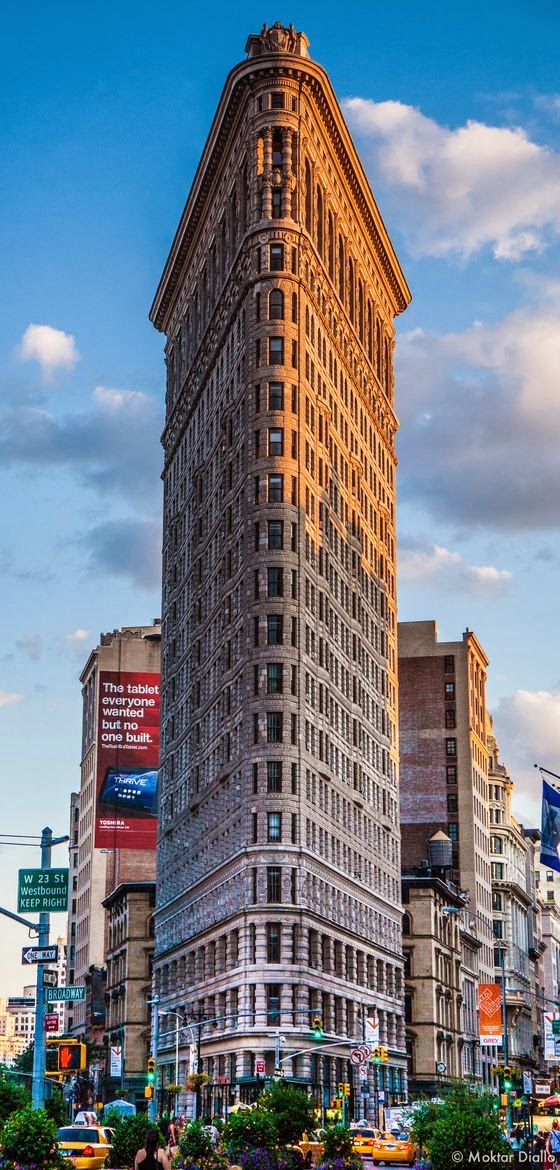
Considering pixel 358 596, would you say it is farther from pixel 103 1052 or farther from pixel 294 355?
pixel 103 1052

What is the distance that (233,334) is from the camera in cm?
12144

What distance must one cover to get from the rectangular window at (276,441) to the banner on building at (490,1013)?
40827 millimetres

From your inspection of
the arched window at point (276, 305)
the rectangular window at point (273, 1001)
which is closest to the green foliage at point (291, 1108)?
the rectangular window at point (273, 1001)

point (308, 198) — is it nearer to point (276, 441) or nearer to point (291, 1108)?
point (276, 441)

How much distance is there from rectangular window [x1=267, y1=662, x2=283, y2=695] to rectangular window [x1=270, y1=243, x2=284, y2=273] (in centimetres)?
2959

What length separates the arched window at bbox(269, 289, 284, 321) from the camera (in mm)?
112750

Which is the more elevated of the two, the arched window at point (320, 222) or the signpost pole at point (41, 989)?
the arched window at point (320, 222)

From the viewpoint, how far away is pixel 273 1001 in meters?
98.6

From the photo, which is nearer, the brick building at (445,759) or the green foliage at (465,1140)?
the green foliage at (465,1140)

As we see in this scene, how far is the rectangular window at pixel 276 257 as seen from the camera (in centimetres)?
11444

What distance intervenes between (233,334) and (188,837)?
1605 inches

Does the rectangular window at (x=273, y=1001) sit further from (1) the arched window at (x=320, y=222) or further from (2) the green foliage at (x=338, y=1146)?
(2) the green foliage at (x=338, y=1146)

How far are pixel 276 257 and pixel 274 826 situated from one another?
41.4 meters

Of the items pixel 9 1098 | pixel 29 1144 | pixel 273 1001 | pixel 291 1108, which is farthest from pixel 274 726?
pixel 29 1144
